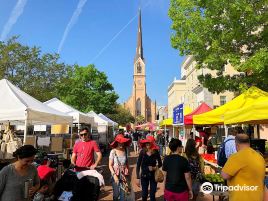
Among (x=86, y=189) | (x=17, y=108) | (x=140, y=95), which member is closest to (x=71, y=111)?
(x=17, y=108)

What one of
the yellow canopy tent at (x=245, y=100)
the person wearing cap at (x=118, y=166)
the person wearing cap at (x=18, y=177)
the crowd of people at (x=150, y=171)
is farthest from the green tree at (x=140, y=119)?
the person wearing cap at (x=18, y=177)

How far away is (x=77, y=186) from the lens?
14.7ft

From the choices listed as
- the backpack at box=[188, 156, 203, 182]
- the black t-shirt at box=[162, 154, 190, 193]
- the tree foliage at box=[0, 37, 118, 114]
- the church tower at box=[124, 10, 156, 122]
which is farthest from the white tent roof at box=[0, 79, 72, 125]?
the church tower at box=[124, 10, 156, 122]

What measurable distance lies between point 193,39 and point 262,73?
12.1 feet

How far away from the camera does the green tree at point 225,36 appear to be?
47.1 feet

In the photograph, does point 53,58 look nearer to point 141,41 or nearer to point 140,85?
point 140,85

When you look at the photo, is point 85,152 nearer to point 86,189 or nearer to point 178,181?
point 86,189

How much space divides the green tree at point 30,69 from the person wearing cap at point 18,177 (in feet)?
88.4

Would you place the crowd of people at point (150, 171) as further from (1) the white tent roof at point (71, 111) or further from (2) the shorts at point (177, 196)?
(1) the white tent roof at point (71, 111)

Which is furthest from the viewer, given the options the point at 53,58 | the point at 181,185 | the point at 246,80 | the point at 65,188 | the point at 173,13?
the point at 53,58

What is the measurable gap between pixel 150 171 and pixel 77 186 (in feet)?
8.75

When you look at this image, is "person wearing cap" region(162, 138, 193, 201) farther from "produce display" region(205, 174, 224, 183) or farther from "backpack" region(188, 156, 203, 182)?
"produce display" region(205, 174, 224, 183)

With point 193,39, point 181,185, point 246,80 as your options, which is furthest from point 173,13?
point 181,185

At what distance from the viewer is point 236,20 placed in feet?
48.0
